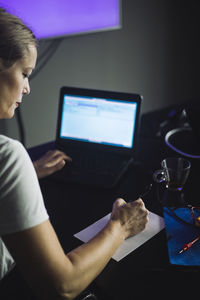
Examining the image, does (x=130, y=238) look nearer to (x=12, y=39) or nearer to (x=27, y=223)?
(x=27, y=223)

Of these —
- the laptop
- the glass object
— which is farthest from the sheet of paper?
the laptop

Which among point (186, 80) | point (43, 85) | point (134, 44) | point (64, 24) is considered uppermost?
point (64, 24)

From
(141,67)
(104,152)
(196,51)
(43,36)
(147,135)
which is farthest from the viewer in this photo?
(196,51)

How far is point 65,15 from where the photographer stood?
2.13 meters

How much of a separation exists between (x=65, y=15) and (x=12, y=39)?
167 centimetres

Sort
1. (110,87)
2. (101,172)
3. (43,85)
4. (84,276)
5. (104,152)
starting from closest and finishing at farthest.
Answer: (84,276) < (101,172) < (104,152) < (43,85) < (110,87)

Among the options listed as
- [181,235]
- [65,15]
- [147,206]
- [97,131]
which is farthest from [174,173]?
[65,15]

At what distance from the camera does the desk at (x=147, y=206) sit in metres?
0.65

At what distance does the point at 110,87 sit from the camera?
9.27ft

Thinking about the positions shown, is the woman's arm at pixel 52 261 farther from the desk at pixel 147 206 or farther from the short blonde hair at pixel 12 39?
the short blonde hair at pixel 12 39

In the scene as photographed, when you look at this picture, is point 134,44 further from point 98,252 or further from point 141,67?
point 98,252

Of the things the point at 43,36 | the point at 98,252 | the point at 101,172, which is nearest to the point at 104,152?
the point at 101,172

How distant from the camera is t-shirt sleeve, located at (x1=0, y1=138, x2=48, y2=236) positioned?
0.59m

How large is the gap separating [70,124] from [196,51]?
2.52 metres
